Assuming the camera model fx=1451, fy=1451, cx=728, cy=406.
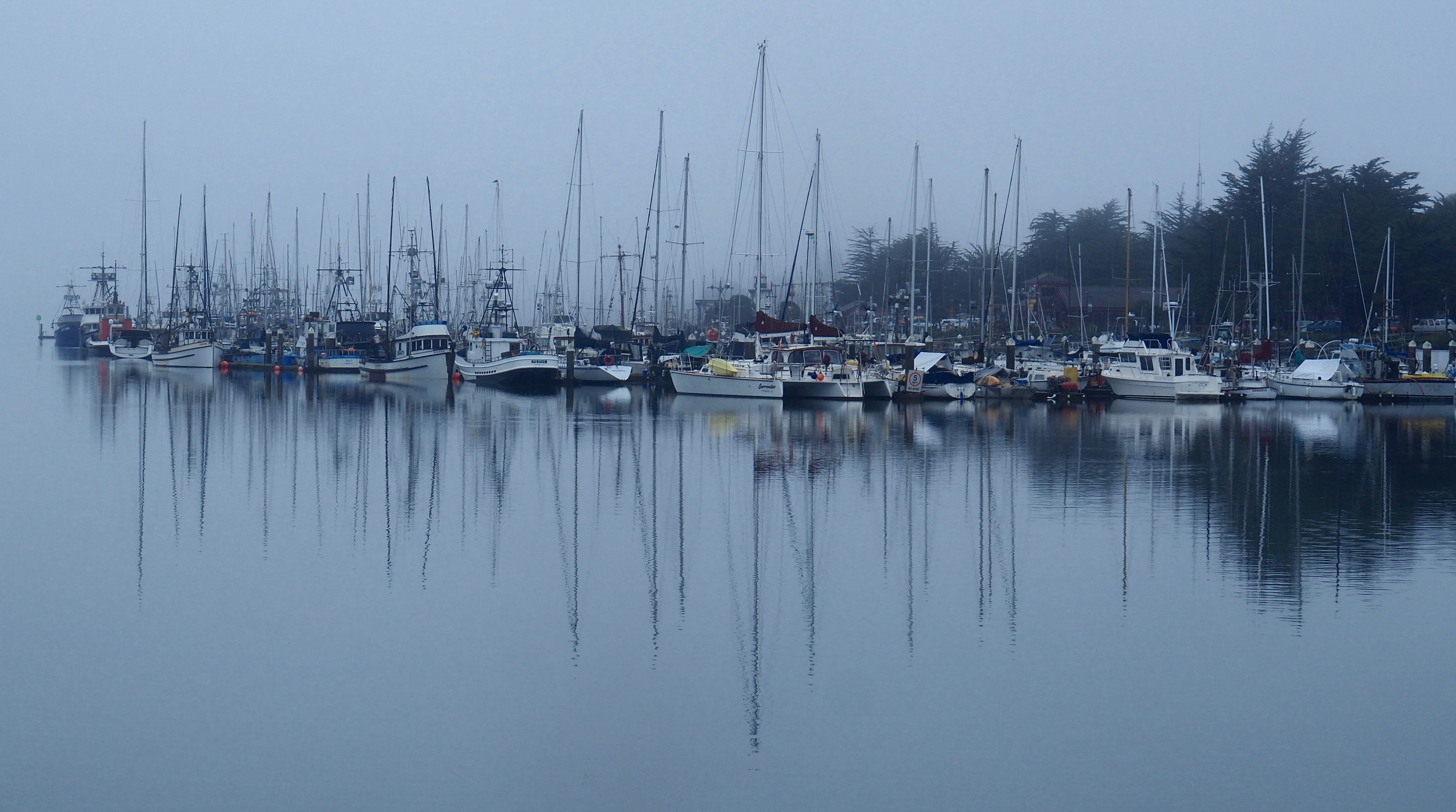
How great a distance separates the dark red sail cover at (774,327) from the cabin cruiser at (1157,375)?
11.0 metres

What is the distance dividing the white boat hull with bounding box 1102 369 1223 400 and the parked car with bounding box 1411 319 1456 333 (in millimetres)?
26525

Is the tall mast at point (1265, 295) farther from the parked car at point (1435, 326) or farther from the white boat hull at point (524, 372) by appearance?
the white boat hull at point (524, 372)

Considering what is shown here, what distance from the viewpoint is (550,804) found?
816 cm

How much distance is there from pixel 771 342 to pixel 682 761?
43080mm

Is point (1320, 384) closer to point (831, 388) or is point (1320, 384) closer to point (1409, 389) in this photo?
point (1409, 389)

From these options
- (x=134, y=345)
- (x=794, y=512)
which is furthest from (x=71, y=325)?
(x=794, y=512)

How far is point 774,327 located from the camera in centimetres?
5144

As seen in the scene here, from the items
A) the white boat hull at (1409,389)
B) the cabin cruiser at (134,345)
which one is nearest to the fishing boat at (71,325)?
the cabin cruiser at (134,345)

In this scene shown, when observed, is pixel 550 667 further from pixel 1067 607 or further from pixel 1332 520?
pixel 1332 520

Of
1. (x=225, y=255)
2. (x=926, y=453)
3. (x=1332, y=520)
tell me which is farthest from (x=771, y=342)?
(x=225, y=255)

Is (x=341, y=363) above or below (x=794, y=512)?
above

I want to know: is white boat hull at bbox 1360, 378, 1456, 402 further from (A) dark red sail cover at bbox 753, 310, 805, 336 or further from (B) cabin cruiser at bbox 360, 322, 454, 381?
(B) cabin cruiser at bbox 360, 322, 454, 381

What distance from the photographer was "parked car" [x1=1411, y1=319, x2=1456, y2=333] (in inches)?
2810

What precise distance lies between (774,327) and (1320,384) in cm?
1946
